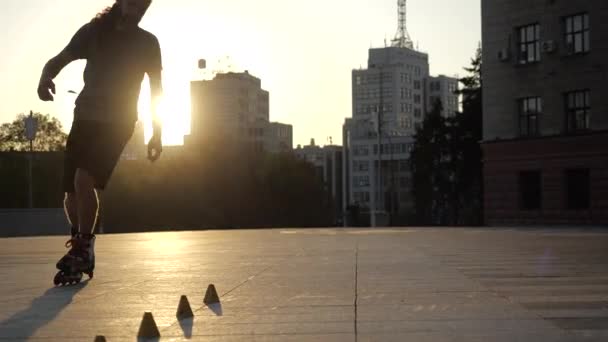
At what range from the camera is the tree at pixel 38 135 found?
309ft

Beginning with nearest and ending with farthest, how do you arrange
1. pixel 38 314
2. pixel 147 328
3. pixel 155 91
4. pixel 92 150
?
pixel 147 328 → pixel 38 314 → pixel 92 150 → pixel 155 91

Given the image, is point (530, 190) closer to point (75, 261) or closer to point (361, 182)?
point (75, 261)

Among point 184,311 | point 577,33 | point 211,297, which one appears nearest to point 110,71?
point 211,297

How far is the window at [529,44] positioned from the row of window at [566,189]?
228 inches

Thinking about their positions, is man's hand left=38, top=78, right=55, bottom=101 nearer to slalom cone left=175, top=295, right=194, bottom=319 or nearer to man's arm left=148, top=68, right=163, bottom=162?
man's arm left=148, top=68, right=163, bottom=162

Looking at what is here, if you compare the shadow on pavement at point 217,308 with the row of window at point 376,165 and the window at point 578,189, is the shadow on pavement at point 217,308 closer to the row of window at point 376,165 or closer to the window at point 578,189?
the window at point 578,189

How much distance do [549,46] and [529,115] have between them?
3.78m

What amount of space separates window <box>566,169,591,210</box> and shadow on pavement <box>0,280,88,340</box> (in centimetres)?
4154

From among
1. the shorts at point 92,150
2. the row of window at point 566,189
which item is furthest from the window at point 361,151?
the shorts at point 92,150

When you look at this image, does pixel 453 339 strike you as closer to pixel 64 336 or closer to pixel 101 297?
pixel 64 336

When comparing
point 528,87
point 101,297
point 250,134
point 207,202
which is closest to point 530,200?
point 528,87

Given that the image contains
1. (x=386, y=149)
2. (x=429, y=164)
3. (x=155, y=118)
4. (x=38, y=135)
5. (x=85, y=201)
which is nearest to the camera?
(x=85, y=201)

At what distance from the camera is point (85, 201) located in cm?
812

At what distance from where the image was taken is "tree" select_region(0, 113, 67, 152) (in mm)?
94188
